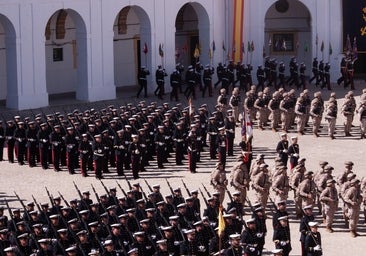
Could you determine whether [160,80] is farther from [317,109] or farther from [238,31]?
[317,109]

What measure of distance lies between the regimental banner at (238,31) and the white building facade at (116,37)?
1.10 feet

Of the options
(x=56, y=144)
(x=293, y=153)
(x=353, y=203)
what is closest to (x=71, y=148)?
(x=56, y=144)

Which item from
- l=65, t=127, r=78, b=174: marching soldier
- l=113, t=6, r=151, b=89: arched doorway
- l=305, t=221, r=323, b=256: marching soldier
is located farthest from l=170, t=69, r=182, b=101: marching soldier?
l=305, t=221, r=323, b=256: marching soldier

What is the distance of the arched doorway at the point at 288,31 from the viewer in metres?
48.2

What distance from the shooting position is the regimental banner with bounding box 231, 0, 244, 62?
4556 centimetres

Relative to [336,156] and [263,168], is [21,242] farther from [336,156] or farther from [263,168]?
[336,156]

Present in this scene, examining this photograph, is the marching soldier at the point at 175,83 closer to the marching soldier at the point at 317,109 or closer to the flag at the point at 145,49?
the flag at the point at 145,49

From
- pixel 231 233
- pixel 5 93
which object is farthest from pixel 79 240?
pixel 5 93

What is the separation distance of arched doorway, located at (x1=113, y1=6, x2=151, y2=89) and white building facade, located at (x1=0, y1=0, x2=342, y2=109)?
0.04 metres

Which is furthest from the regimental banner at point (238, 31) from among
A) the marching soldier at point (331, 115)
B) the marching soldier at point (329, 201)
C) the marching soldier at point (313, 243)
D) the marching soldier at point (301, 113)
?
the marching soldier at point (313, 243)

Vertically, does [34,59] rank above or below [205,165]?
above

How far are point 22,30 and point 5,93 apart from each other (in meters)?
4.10

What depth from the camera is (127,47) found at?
1836 inches

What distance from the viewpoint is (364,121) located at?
32.6 meters
